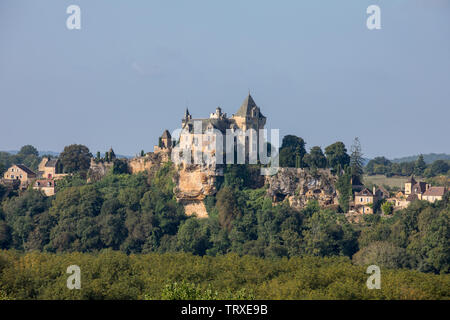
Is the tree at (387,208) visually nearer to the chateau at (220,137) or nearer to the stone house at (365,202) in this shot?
the stone house at (365,202)

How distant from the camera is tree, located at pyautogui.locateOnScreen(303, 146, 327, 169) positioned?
67.9 meters

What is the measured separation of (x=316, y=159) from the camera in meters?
68.0

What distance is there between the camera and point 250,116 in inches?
2766

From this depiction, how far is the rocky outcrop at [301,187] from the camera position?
65.4 m

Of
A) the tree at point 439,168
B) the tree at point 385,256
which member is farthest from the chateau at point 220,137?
the tree at point 439,168

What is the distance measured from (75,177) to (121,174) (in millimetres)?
5065

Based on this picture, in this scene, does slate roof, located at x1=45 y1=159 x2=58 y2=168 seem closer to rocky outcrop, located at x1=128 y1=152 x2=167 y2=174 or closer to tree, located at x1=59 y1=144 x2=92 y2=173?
tree, located at x1=59 y1=144 x2=92 y2=173

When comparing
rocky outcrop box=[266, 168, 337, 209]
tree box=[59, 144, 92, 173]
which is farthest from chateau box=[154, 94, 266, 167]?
tree box=[59, 144, 92, 173]

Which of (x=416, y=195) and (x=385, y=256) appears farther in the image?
(x=416, y=195)

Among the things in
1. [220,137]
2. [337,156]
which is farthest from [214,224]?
[337,156]

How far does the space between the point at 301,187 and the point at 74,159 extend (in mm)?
24466

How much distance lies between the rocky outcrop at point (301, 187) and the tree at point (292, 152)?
88cm

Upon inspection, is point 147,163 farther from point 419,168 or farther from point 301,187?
point 419,168
